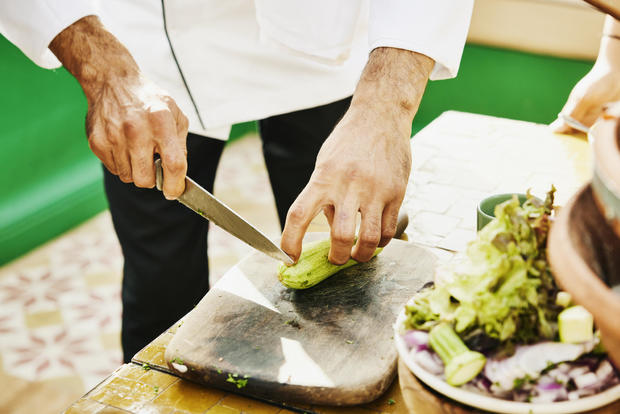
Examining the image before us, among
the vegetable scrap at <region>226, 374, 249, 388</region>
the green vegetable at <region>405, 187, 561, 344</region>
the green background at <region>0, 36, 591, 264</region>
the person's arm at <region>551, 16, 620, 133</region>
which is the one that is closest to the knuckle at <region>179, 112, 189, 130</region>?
the vegetable scrap at <region>226, 374, 249, 388</region>

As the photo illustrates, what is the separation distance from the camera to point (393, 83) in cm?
140

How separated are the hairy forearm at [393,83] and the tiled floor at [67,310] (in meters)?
1.93

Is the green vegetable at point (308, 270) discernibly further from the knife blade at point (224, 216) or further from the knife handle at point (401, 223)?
the knife handle at point (401, 223)

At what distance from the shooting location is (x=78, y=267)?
3.50 m

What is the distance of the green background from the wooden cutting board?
101 inches

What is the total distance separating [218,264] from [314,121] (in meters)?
1.76

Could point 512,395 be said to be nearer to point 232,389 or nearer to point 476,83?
point 232,389

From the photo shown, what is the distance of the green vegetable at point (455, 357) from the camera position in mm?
826

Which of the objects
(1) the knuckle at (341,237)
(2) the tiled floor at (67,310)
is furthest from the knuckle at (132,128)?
(2) the tiled floor at (67,310)

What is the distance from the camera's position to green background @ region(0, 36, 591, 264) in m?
3.49

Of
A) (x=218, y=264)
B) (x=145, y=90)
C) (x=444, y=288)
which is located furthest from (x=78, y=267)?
(x=444, y=288)

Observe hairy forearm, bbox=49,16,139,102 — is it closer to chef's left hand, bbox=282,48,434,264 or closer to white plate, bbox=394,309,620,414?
chef's left hand, bbox=282,48,434,264

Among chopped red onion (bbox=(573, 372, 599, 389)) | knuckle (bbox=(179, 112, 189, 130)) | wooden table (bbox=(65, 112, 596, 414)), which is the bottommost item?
wooden table (bbox=(65, 112, 596, 414))

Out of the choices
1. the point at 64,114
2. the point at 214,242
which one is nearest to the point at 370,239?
the point at 214,242
